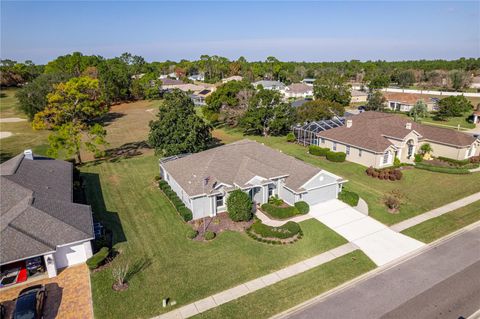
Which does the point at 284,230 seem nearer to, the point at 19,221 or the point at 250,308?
the point at 250,308

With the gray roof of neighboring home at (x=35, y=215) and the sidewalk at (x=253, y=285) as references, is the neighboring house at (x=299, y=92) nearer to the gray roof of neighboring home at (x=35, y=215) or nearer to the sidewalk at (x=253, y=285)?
the sidewalk at (x=253, y=285)

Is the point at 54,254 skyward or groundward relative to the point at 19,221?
groundward

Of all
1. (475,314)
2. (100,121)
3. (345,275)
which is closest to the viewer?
(475,314)

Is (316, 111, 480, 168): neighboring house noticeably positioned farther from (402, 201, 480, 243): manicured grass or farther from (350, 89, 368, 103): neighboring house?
(350, 89, 368, 103): neighboring house

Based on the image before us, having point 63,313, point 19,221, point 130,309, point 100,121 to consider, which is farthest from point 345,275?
point 100,121

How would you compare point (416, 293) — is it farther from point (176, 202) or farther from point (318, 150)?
point (318, 150)

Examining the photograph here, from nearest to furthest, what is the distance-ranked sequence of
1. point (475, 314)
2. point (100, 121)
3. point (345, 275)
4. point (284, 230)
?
point (475, 314), point (345, 275), point (284, 230), point (100, 121)
